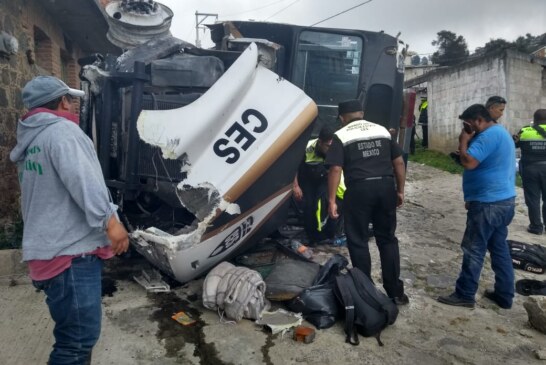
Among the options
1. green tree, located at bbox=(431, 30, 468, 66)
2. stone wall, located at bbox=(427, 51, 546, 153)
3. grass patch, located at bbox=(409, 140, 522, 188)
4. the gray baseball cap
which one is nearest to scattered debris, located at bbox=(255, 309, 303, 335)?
the gray baseball cap

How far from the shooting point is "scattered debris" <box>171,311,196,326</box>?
3.32 metres

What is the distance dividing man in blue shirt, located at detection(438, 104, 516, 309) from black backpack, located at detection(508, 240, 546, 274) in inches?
43.1

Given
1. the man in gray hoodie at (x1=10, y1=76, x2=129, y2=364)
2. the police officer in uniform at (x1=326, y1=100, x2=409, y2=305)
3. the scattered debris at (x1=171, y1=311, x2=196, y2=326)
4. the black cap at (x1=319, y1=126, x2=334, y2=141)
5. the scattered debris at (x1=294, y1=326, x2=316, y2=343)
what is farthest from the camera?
the black cap at (x1=319, y1=126, x2=334, y2=141)

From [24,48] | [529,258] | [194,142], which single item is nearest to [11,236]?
[24,48]

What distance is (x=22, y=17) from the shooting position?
5.70 meters

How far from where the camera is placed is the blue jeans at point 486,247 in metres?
3.78

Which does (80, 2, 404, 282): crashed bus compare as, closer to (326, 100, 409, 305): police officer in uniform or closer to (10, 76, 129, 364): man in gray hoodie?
(326, 100, 409, 305): police officer in uniform

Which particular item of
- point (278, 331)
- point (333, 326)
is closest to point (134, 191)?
point (278, 331)

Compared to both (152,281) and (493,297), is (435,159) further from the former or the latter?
(152,281)

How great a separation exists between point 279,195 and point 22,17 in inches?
165

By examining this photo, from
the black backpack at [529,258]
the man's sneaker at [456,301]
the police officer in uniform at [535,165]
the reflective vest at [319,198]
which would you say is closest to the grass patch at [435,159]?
the police officer in uniform at [535,165]

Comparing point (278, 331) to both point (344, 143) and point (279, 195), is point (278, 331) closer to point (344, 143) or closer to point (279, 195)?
point (279, 195)

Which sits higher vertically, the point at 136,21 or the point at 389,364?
the point at 136,21

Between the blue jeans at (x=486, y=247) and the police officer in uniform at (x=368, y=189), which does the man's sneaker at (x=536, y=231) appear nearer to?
the blue jeans at (x=486, y=247)
